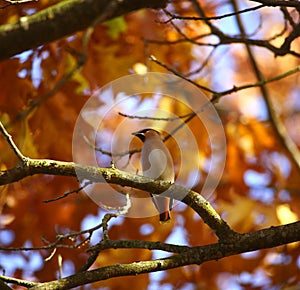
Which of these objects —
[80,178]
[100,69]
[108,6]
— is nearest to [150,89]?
[100,69]

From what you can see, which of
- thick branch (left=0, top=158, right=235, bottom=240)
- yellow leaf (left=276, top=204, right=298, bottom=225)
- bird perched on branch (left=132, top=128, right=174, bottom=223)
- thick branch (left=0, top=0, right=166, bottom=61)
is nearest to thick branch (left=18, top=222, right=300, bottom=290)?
thick branch (left=0, top=158, right=235, bottom=240)

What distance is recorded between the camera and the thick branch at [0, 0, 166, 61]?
1268 millimetres

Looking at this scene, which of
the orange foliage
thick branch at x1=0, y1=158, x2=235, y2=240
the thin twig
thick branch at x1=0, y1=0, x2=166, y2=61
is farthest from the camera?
the orange foliage

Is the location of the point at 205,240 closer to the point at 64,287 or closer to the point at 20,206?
the point at 20,206

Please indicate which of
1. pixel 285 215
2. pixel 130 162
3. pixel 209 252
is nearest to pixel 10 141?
pixel 209 252

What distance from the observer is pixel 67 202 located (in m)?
3.93

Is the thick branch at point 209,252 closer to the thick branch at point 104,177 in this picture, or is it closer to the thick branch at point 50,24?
the thick branch at point 104,177

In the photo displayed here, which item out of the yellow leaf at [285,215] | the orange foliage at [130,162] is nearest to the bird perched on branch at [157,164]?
the orange foliage at [130,162]

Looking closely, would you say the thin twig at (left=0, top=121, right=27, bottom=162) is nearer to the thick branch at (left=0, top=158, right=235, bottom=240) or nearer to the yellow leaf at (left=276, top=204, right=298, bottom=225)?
the thick branch at (left=0, top=158, right=235, bottom=240)

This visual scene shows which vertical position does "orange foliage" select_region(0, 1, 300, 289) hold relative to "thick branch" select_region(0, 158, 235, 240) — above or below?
above

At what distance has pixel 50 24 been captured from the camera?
1.27m

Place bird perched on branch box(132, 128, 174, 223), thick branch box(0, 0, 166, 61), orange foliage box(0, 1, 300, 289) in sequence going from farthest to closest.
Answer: orange foliage box(0, 1, 300, 289) < bird perched on branch box(132, 128, 174, 223) < thick branch box(0, 0, 166, 61)

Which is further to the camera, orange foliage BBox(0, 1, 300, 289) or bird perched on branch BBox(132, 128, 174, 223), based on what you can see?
orange foliage BBox(0, 1, 300, 289)

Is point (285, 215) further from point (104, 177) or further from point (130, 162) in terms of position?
point (104, 177)
